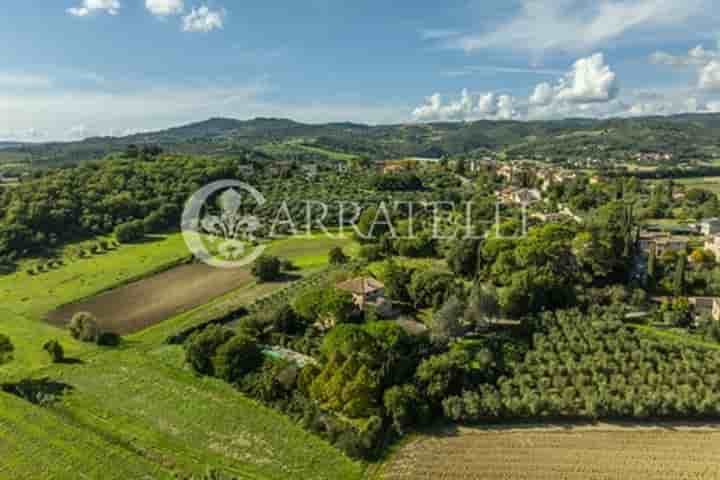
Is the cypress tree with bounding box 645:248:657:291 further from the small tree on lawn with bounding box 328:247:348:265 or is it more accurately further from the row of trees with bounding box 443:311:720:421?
the small tree on lawn with bounding box 328:247:348:265

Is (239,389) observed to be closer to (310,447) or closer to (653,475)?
(310,447)

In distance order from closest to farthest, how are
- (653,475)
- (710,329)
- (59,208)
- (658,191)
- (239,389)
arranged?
(653,475), (239,389), (710,329), (59,208), (658,191)

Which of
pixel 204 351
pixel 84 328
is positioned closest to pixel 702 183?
pixel 204 351

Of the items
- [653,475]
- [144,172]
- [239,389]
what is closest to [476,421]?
[653,475]

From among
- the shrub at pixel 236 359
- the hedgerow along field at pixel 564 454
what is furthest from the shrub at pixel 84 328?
the hedgerow along field at pixel 564 454

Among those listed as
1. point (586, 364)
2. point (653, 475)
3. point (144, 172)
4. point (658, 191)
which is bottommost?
point (653, 475)

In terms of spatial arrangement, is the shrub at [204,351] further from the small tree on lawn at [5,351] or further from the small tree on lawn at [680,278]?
the small tree on lawn at [680,278]
